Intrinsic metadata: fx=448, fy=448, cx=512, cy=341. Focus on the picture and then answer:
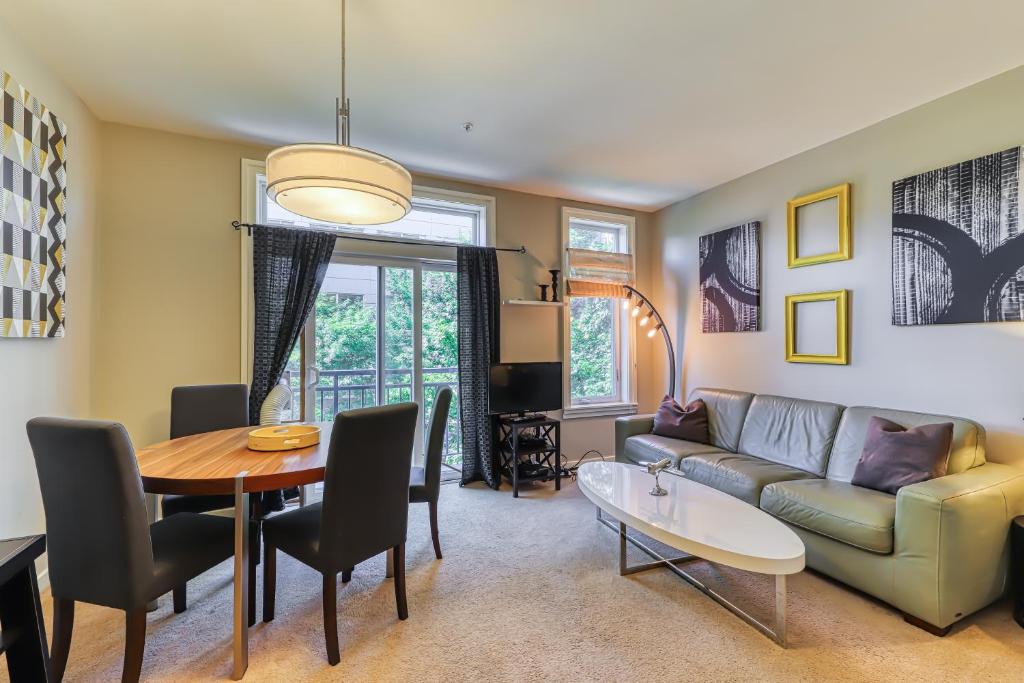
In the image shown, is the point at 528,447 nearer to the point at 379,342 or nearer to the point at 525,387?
the point at 525,387

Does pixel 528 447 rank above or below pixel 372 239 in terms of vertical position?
below

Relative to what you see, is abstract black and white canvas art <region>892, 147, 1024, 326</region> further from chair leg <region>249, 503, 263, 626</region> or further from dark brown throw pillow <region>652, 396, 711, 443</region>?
chair leg <region>249, 503, 263, 626</region>

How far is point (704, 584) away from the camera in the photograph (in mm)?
2277

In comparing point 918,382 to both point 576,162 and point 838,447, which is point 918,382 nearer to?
point 838,447

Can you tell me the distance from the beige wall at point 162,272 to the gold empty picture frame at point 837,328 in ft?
13.3

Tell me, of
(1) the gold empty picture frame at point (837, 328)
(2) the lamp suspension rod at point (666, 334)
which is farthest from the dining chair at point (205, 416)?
(1) the gold empty picture frame at point (837, 328)

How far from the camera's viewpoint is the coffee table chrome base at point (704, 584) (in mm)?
1809

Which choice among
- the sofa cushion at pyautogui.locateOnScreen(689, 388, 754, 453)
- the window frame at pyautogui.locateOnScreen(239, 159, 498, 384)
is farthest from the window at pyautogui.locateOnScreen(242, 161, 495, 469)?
the sofa cushion at pyautogui.locateOnScreen(689, 388, 754, 453)

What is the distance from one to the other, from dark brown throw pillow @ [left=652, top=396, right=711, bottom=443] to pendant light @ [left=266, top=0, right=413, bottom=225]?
2.68m

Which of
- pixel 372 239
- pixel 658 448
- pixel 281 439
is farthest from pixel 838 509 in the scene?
pixel 372 239

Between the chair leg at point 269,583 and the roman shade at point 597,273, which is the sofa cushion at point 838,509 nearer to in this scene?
the roman shade at point 597,273

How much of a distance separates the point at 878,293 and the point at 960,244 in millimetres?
477

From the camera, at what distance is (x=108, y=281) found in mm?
2832

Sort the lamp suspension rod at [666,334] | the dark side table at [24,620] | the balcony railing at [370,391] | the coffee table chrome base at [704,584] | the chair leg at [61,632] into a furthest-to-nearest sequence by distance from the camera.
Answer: the lamp suspension rod at [666,334] → the balcony railing at [370,391] → the coffee table chrome base at [704,584] → the chair leg at [61,632] → the dark side table at [24,620]
